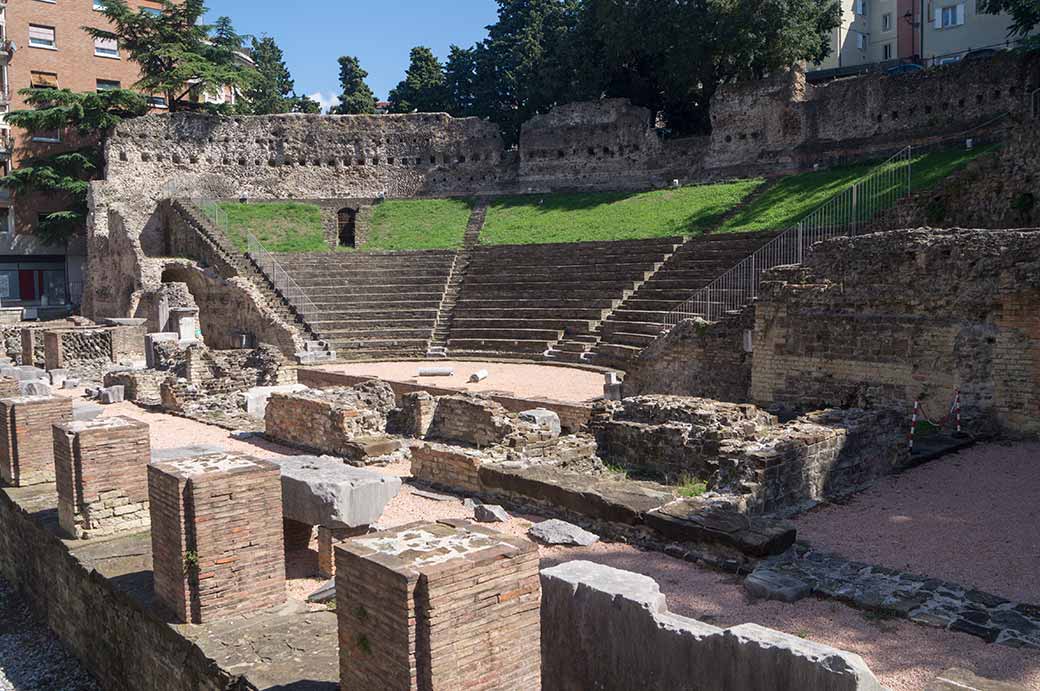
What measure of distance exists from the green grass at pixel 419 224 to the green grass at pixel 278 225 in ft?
7.79

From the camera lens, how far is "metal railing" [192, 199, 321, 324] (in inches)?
1102

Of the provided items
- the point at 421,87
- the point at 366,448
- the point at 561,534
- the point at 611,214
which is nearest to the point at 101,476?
the point at 561,534

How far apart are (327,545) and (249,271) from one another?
24.3 metres

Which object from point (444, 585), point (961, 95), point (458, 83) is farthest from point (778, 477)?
point (458, 83)

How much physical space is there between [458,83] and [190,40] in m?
15.4

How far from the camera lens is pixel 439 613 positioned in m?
4.32

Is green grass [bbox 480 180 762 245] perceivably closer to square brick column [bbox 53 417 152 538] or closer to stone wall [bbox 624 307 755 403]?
stone wall [bbox 624 307 755 403]

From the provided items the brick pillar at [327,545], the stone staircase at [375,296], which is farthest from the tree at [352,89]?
the brick pillar at [327,545]

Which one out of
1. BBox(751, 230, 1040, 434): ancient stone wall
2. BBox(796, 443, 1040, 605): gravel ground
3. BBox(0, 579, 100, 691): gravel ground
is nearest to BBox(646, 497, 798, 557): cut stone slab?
BBox(796, 443, 1040, 605): gravel ground

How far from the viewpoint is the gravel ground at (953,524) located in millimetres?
7418

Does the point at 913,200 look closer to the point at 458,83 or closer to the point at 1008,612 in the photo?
the point at 1008,612

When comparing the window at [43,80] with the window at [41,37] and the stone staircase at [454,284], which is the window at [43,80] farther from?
the stone staircase at [454,284]

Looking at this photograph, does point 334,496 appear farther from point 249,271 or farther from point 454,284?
point 249,271

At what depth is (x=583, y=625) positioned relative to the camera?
214 inches
